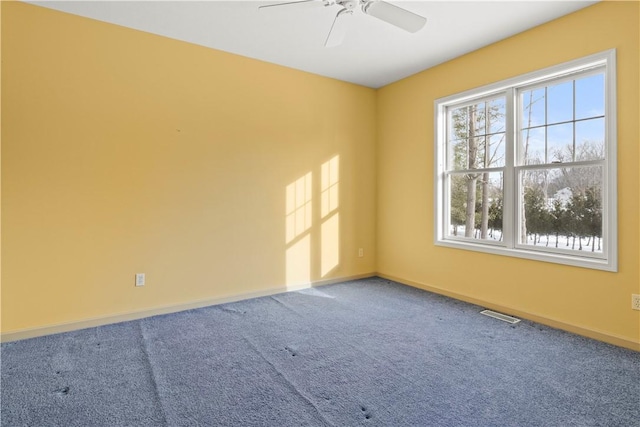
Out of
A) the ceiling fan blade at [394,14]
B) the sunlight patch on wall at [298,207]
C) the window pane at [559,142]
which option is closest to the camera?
the ceiling fan blade at [394,14]

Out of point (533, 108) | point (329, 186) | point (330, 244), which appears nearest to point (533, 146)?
point (533, 108)

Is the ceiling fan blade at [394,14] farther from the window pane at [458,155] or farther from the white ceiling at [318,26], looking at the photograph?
the window pane at [458,155]

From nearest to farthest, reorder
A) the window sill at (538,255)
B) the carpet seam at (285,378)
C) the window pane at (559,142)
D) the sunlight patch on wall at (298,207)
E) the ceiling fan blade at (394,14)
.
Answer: the carpet seam at (285,378) → the ceiling fan blade at (394,14) → the window sill at (538,255) → the window pane at (559,142) → the sunlight patch on wall at (298,207)

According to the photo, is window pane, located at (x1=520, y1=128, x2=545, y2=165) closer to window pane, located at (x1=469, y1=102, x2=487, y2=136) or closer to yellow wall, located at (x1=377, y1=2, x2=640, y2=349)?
window pane, located at (x1=469, y1=102, x2=487, y2=136)

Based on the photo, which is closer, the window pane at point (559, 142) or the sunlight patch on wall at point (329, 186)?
the window pane at point (559, 142)

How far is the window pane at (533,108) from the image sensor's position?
123 inches

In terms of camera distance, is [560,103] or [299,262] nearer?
[560,103]

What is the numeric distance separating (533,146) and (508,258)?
1097 millimetres

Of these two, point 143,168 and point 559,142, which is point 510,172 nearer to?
point 559,142

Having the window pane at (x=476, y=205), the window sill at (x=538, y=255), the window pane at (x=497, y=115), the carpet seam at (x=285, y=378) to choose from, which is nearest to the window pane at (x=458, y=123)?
the window pane at (x=497, y=115)

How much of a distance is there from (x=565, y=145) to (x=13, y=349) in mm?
4720

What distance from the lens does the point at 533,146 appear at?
317 cm

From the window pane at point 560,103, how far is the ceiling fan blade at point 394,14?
1544 millimetres

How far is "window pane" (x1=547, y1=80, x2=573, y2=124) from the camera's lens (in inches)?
115
